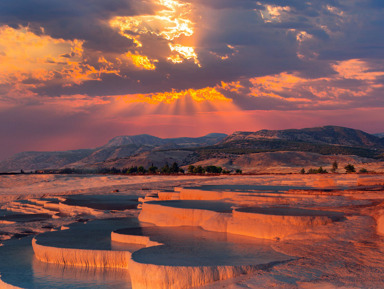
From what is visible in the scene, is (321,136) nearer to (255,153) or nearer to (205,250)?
(255,153)

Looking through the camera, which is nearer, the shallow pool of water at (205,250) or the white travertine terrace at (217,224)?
the white travertine terrace at (217,224)

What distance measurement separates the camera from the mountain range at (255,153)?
85.8 m

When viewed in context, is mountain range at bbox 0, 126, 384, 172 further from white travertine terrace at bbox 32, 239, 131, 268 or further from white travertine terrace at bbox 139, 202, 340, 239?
white travertine terrace at bbox 32, 239, 131, 268

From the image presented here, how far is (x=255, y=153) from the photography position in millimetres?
91312

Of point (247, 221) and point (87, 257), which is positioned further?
point (247, 221)

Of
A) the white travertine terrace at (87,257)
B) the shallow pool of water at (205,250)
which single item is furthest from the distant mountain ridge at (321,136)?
the white travertine terrace at (87,257)

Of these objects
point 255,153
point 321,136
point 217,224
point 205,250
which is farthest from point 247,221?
point 321,136

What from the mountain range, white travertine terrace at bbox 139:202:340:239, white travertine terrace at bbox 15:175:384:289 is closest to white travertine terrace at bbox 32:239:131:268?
white travertine terrace at bbox 15:175:384:289

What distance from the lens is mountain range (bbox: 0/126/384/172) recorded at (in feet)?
282

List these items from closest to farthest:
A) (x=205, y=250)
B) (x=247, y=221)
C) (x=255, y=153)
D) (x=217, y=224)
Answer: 1. (x=205, y=250)
2. (x=247, y=221)
3. (x=217, y=224)
4. (x=255, y=153)

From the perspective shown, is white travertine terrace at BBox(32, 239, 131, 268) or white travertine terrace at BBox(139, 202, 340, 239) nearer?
white travertine terrace at BBox(32, 239, 131, 268)

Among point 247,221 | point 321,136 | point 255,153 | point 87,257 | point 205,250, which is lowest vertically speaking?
point 87,257

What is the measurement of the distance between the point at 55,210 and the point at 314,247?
691 inches

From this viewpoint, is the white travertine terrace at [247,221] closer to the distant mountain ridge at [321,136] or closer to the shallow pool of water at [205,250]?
the shallow pool of water at [205,250]
